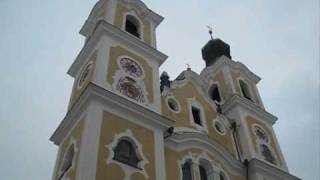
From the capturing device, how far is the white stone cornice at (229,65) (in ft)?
74.3

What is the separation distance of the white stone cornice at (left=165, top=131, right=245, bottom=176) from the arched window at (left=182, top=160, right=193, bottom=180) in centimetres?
59

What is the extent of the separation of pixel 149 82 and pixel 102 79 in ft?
7.65

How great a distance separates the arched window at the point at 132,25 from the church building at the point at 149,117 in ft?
0.15

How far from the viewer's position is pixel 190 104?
18.3 m

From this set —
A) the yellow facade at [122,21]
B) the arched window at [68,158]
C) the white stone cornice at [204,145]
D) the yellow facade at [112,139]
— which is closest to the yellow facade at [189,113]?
the white stone cornice at [204,145]

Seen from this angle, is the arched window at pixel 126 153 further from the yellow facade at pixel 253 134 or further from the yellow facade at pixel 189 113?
the yellow facade at pixel 253 134

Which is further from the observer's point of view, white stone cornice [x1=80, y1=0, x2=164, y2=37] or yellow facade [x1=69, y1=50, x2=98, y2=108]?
white stone cornice [x1=80, y1=0, x2=164, y2=37]

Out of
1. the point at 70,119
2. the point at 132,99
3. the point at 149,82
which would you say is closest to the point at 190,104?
the point at 149,82

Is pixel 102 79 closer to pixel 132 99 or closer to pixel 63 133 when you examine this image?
pixel 132 99

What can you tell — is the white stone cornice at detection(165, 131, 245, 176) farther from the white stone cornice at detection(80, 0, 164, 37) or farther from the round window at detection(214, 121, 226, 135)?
the white stone cornice at detection(80, 0, 164, 37)

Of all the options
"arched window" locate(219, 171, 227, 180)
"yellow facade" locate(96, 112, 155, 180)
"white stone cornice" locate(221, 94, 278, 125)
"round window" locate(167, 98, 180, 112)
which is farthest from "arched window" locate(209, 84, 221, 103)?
"yellow facade" locate(96, 112, 155, 180)

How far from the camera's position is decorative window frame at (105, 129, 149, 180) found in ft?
40.5

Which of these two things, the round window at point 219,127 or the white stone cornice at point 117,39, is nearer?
the white stone cornice at point 117,39

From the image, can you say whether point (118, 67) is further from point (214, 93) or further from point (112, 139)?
point (214, 93)
